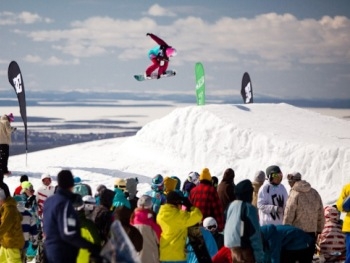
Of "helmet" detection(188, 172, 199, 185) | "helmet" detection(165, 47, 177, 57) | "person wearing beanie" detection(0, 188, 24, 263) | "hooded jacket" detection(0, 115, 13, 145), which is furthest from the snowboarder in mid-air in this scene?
"person wearing beanie" detection(0, 188, 24, 263)

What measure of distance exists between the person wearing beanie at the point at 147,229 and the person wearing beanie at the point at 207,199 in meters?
2.07

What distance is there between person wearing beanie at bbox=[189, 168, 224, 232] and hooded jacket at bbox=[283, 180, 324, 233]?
101cm

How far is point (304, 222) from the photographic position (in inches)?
422

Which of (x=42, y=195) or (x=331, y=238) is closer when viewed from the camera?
(x=331, y=238)

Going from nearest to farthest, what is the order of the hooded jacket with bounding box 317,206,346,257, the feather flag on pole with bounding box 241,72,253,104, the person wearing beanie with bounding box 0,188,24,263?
the person wearing beanie with bounding box 0,188,24,263 < the hooded jacket with bounding box 317,206,346,257 < the feather flag on pole with bounding box 241,72,253,104

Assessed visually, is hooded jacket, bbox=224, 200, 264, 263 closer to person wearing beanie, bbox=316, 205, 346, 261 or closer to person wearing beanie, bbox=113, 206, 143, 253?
person wearing beanie, bbox=113, 206, 143, 253

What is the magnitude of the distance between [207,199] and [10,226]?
297 cm

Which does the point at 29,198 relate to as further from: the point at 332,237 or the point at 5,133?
the point at 5,133

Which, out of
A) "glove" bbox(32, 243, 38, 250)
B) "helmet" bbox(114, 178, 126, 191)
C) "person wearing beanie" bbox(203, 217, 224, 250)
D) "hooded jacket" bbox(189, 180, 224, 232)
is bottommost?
"glove" bbox(32, 243, 38, 250)

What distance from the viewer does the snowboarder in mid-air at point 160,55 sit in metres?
22.0

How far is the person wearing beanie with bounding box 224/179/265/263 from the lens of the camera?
8375 mm

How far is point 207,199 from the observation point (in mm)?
10836

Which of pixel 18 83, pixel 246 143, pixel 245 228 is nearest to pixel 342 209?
pixel 245 228

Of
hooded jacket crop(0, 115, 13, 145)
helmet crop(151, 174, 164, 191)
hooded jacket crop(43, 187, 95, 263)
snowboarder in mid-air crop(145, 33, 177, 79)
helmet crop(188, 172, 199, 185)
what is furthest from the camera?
snowboarder in mid-air crop(145, 33, 177, 79)
